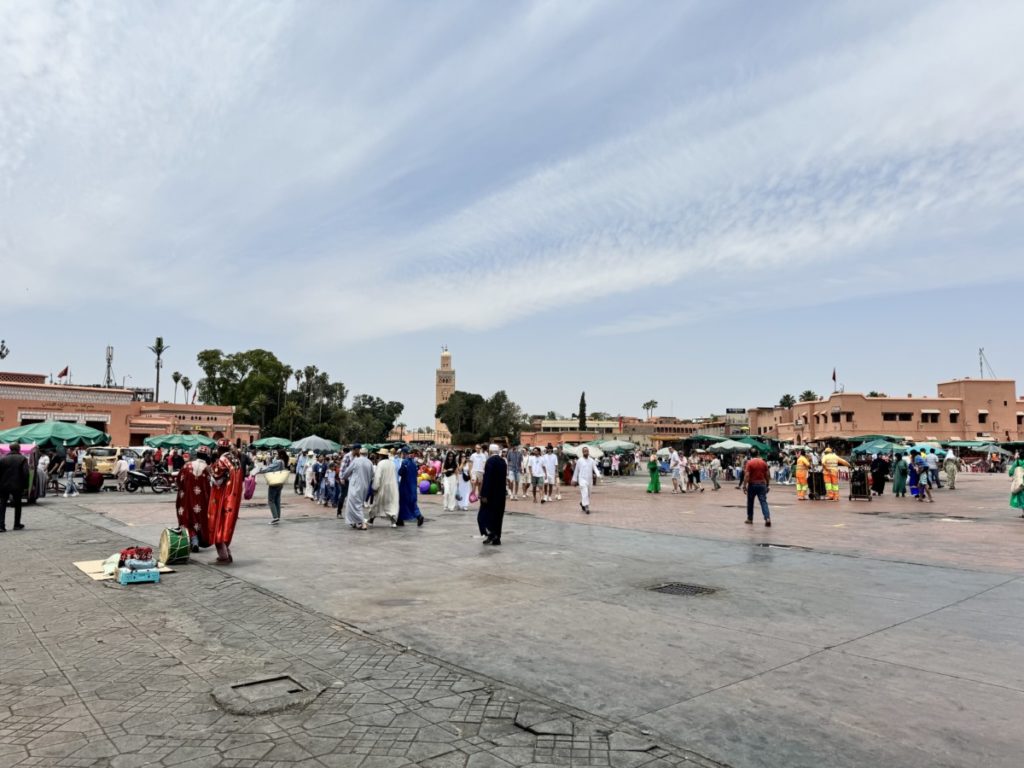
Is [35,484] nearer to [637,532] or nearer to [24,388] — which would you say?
[637,532]

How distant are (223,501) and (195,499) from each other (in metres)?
0.74

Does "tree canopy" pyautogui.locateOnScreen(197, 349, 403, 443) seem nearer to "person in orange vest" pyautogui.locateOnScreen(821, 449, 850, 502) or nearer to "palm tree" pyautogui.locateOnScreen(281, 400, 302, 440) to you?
"palm tree" pyautogui.locateOnScreen(281, 400, 302, 440)

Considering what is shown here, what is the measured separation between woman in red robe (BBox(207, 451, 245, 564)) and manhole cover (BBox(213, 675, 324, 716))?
200 inches

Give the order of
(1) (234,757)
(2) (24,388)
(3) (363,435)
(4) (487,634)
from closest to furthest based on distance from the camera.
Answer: (1) (234,757), (4) (487,634), (2) (24,388), (3) (363,435)

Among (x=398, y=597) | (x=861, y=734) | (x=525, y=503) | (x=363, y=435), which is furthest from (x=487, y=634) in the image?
(x=363, y=435)

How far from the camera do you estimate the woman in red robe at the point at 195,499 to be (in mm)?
9547

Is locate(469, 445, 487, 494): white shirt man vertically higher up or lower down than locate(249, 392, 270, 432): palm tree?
lower down

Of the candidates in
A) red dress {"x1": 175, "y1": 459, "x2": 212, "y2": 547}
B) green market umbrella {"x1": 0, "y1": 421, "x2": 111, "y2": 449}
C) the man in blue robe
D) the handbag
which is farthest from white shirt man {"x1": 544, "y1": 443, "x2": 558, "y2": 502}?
green market umbrella {"x1": 0, "y1": 421, "x2": 111, "y2": 449}

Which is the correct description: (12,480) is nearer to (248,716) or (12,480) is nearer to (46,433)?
(46,433)

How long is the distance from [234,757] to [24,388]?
171ft

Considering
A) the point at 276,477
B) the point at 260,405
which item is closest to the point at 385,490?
the point at 276,477

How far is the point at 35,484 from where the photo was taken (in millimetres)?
18266

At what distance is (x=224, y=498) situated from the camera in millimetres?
9250

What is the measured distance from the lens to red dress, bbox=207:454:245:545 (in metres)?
9.16
